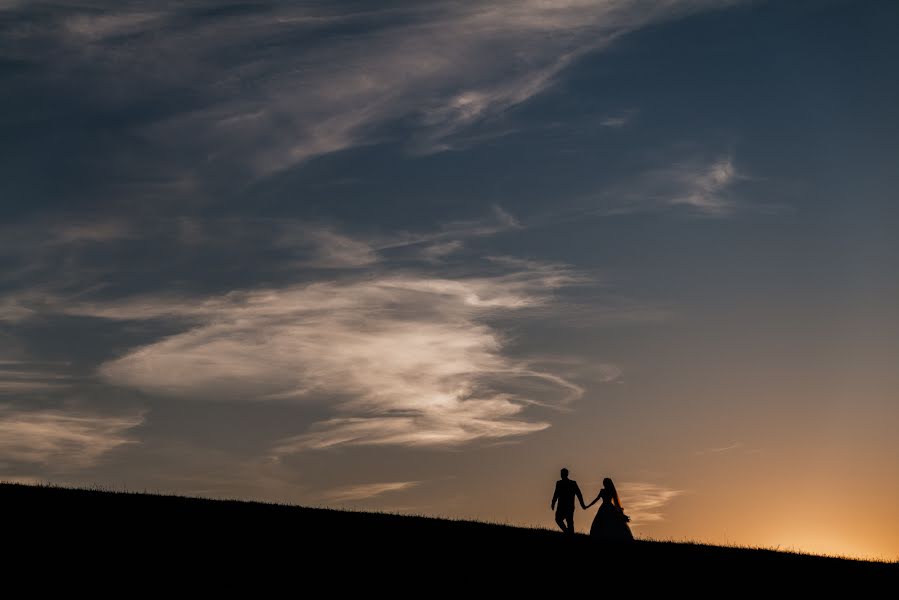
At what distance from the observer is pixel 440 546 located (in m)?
29.4

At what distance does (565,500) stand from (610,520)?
1.95 m

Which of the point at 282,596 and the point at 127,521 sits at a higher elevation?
the point at 127,521

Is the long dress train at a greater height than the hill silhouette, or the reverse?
the long dress train

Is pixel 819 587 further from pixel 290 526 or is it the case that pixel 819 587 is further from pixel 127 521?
pixel 127 521

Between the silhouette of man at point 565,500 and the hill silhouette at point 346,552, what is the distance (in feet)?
1.69

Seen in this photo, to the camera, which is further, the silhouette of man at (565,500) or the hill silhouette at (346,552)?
the silhouette of man at (565,500)

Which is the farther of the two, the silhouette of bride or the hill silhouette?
the silhouette of bride

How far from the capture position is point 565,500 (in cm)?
3444

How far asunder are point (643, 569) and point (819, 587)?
497 centimetres

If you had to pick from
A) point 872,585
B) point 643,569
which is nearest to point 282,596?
point 643,569

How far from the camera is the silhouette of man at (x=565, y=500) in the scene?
113 feet

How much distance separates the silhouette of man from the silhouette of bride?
1363 millimetres

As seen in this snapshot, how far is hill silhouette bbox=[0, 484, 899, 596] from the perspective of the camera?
25.0m

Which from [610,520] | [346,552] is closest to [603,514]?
[610,520]
